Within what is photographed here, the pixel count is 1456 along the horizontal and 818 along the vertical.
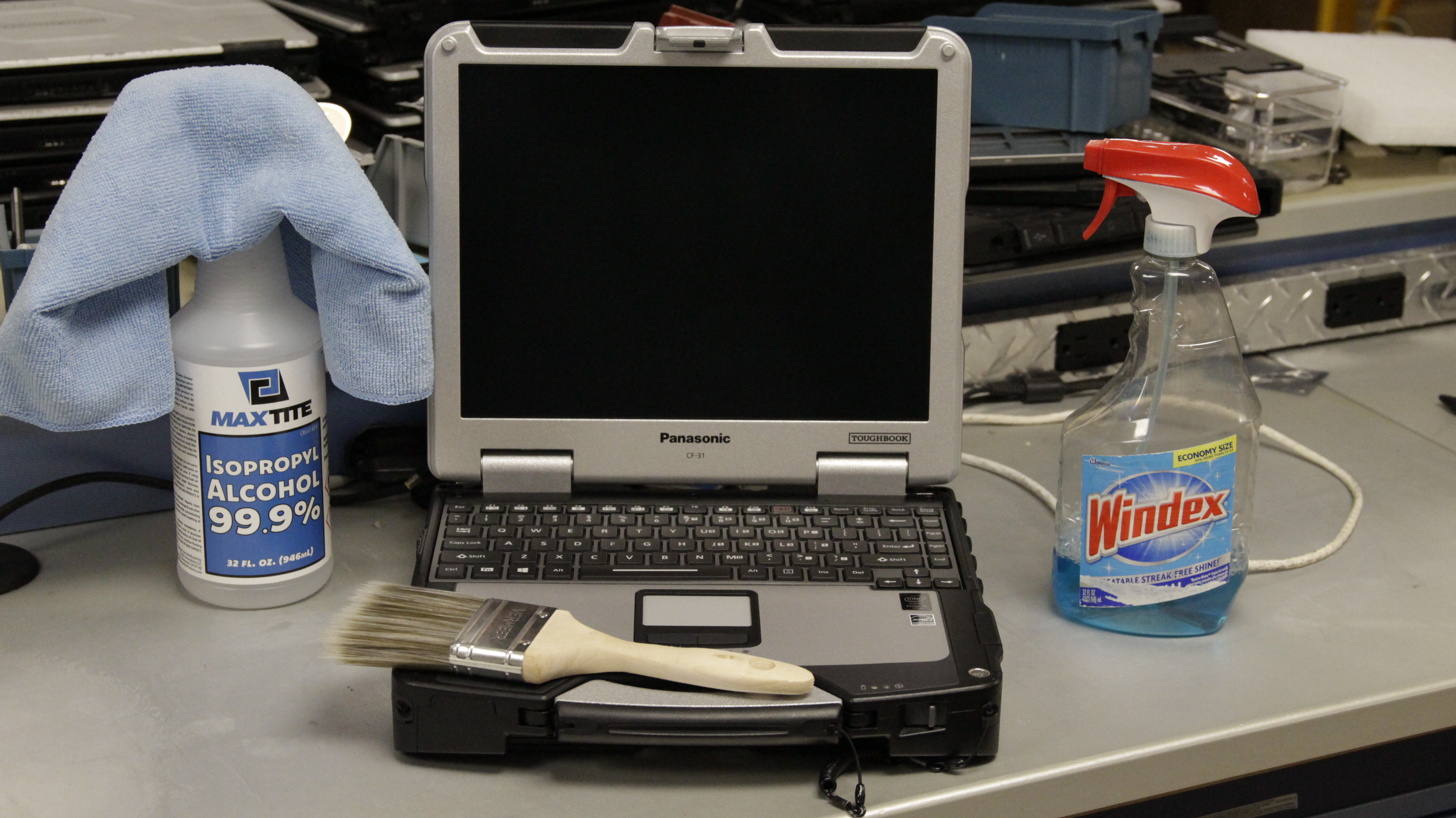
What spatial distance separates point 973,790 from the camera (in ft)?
2.03

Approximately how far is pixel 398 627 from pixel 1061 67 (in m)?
0.72

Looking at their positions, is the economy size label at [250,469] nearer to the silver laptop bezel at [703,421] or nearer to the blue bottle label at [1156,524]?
the silver laptop bezel at [703,421]

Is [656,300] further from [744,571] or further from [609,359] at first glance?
[744,571]

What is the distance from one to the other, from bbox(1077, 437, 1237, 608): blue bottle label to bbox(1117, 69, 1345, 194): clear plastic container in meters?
0.51

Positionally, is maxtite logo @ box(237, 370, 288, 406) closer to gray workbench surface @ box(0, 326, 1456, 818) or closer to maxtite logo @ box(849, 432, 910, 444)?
gray workbench surface @ box(0, 326, 1456, 818)

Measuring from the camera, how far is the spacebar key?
2.38ft

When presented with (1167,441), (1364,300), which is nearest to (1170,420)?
(1167,441)

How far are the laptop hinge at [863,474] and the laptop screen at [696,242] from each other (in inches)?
1.0

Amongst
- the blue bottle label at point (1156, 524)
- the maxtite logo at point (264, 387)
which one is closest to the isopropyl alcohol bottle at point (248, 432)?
the maxtite logo at point (264, 387)

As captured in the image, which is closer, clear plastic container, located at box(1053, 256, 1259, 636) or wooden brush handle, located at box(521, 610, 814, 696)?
wooden brush handle, located at box(521, 610, 814, 696)

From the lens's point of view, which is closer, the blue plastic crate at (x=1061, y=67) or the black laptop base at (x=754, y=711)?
the black laptop base at (x=754, y=711)

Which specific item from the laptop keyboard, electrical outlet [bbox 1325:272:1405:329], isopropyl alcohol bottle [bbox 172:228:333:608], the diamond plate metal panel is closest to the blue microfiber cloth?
isopropyl alcohol bottle [bbox 172:228:333:608]

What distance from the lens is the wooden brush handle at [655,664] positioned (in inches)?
24.3

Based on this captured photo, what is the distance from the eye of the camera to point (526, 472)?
788 mm
